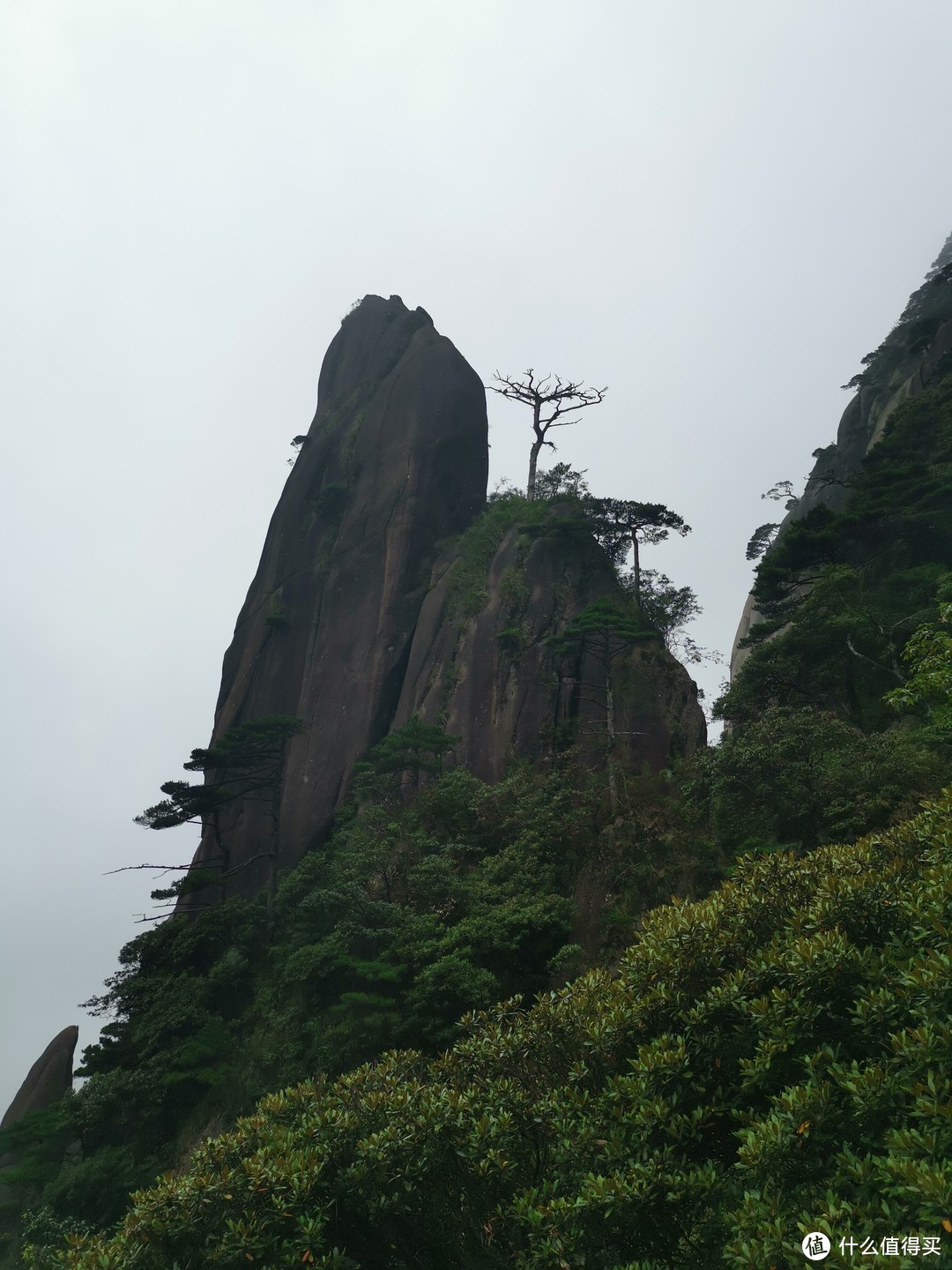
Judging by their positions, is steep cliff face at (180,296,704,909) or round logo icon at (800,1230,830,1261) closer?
round logo icon at (800,1230,830,1261)

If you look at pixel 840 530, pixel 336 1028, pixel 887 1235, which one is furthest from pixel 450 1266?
pixel 840 530

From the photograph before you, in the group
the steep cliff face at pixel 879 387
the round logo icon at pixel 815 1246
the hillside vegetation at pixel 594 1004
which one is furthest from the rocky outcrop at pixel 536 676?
the round logo icon at pixel 815 1246

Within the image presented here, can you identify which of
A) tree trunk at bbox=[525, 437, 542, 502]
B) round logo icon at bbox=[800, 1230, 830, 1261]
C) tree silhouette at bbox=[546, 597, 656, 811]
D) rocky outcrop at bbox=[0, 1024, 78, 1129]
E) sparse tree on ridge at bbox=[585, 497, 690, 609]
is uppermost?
tree trunk at bbox=[525, 437, 542, 502]

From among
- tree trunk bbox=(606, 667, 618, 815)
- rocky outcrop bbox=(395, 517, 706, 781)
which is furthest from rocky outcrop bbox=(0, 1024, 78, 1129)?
tree trunk bbox=(606, 667, 618, 815)

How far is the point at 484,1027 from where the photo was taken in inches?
297

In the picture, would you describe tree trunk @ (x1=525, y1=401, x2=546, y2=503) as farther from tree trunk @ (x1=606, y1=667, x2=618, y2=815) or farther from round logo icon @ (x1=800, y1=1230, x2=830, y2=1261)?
round logo icon @ (x1=800, y1=1230, x2=830, y2=1261)

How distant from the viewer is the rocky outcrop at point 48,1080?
74.1 ft

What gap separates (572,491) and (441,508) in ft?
15.1

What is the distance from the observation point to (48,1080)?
75.6 feet

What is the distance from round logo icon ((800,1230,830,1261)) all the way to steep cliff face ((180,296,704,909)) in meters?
16.8

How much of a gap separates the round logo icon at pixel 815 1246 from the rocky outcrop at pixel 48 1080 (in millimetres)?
23519

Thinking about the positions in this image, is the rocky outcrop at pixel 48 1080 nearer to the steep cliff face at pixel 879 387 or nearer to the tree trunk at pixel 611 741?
the tree trunk at pixel 611 741

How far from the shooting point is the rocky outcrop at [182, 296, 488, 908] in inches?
1032

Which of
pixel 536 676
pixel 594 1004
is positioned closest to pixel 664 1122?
pixel 594 1004
